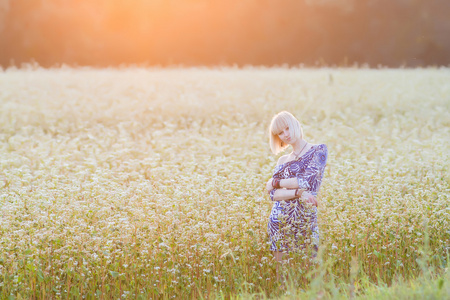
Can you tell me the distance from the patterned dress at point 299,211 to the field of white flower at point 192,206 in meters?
0.25

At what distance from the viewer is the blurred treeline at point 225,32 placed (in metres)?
30.9

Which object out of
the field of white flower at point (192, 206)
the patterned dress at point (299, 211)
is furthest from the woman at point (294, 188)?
the field of white flower at point (192, 206)

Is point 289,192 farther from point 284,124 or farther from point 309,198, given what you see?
point 284,124

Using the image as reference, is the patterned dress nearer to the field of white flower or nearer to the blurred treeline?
the field of white flower

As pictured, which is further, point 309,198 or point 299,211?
point 299,211

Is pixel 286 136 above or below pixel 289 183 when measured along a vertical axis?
above

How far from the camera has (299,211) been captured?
18.4 feet

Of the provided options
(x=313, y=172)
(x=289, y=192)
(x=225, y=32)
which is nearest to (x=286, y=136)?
(x=313, y=172)

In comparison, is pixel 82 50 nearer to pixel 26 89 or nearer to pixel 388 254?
pixel 26 89

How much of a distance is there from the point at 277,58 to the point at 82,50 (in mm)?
10916

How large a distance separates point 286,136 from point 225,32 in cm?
2908

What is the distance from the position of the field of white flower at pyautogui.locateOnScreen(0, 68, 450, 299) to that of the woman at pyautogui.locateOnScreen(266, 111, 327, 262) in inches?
10.2

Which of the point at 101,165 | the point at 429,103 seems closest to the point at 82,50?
the point at 429,103

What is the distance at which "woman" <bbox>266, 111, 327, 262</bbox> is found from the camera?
5.43 metres
